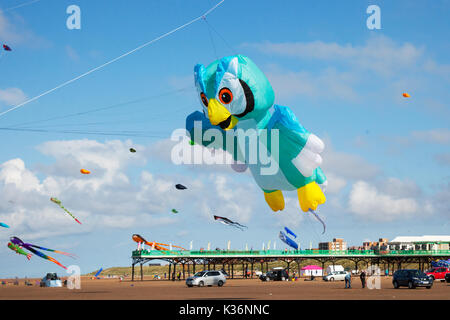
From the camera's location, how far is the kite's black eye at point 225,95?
91.2ft

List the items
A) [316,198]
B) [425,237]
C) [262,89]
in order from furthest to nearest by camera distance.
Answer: [425,237]
[316,198]
[262,89]

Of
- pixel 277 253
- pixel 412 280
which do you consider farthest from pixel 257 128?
pixel 277 253

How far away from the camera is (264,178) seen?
31125 millimetres

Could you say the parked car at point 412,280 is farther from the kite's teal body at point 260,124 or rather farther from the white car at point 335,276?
the white car at point 335,276

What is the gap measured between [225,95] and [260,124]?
2.89 metres

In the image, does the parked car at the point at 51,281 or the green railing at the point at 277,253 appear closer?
the parked car at the point at 51,281

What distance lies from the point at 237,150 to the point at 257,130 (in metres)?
1.58

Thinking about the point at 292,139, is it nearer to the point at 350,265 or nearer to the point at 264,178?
the point at 264,178

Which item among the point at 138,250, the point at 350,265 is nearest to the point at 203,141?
the point at 138,250

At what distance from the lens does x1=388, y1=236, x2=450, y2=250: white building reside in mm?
105125

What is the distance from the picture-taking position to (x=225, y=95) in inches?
1101

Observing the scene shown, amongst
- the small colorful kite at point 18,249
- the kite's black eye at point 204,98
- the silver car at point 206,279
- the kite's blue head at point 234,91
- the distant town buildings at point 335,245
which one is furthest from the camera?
the distant town buildings at point 335,245

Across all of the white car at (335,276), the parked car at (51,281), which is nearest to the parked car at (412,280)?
the white car at (335,276)

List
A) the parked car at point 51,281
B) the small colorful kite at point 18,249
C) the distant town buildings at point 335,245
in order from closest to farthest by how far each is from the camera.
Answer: the small colorful kite at point 18,249
the parked car at point 51,281
the distant town buildings at point 335,245
